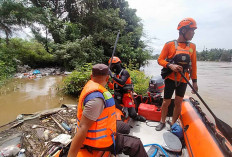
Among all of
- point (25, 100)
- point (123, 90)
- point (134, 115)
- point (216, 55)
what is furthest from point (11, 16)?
point (216, 55)

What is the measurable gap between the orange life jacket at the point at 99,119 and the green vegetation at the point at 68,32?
21.7ft

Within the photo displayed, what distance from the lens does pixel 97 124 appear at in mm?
1135

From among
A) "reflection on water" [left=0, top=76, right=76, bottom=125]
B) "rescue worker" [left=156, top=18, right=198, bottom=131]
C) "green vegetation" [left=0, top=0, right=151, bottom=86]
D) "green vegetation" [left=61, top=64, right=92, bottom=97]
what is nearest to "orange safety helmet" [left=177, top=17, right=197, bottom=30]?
"rescue worker" [left=156, top=18, right=198, bottom=131]

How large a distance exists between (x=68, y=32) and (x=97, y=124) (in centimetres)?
1063

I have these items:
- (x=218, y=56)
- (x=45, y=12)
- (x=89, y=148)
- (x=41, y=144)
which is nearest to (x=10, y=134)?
(x=41, y=144)

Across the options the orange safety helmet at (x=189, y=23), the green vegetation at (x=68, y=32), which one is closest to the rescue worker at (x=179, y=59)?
the orange safety helmet at (x=189, y=23)

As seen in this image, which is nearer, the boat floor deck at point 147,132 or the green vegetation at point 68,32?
the boat floor deck at point 147,132

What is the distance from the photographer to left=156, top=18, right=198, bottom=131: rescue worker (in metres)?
2.03

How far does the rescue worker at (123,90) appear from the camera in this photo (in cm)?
270

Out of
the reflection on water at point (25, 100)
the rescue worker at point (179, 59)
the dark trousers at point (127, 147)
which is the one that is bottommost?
the reflection on water at point (25, 100)

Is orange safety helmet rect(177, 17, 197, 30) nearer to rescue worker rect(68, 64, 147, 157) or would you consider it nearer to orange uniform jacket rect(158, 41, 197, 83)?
orange uniform jacket rect(158, 41, 197, 83)

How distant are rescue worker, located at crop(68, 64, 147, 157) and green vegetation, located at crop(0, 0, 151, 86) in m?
6.57

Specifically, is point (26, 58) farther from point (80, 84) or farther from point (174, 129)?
point (174, 129)

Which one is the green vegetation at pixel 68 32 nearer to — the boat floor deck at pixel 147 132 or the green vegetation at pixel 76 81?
the green vegetation at pixel 76 81
